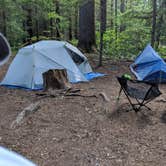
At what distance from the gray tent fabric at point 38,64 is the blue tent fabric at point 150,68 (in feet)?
5.41

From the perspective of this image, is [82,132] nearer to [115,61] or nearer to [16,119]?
[16,119]

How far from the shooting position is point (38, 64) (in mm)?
8359

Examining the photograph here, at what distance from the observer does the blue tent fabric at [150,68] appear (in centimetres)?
845

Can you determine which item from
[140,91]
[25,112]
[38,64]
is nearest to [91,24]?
[38,64]

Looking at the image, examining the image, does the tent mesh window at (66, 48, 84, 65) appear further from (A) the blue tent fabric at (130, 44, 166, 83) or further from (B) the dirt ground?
(B) the dirt ground

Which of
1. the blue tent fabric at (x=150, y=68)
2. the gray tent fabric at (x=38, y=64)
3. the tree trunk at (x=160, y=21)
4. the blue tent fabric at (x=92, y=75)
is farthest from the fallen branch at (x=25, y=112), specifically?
the tree trunk at (x=160, y=21)

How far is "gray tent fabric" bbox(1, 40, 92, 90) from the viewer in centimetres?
825

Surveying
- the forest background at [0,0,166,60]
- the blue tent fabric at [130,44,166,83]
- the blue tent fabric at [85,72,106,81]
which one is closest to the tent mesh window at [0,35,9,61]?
the blue tent fabric at [130,44,166,83]

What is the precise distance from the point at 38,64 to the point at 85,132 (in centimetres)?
382

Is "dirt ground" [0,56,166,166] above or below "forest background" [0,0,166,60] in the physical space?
below

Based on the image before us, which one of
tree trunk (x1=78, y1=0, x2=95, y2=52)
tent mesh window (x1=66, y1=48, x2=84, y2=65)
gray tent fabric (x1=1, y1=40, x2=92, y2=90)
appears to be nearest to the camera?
gray tent fabric (x1=1, y1=40, x2=92, y2=90)

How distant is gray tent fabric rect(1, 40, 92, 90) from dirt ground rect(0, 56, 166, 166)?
1310mm

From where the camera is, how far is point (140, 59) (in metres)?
9.44

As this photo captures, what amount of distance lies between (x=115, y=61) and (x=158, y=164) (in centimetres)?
769
